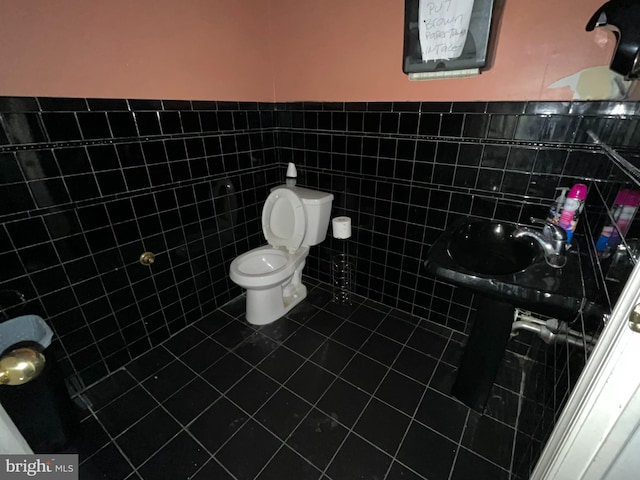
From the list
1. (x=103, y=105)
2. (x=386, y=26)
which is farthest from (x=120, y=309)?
(x=386, y=26)

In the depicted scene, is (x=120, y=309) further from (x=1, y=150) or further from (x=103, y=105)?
(x=103, y=105)

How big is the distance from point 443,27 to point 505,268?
112 centimetres

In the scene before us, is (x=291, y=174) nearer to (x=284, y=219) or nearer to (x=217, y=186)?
(x=284, y=219)

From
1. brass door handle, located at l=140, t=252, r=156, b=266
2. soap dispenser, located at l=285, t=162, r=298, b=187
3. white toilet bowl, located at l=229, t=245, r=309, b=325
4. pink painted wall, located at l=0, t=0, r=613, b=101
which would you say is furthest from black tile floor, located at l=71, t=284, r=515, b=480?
pink painted wall, located at l=0, t=0, r=613, b=101

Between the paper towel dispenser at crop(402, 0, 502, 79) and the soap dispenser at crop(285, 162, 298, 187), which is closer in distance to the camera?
the paper towel dispenser at crop(402, 0, 502, 79)

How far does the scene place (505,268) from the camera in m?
1.27

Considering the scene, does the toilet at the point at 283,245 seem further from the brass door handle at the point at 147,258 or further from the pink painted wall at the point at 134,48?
the pink painted wall at the point at 134,48

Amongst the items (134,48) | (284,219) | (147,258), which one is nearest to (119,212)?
(147,258)

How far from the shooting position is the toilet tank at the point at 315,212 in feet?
6.23

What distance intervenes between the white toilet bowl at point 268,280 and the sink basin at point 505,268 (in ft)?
3.10

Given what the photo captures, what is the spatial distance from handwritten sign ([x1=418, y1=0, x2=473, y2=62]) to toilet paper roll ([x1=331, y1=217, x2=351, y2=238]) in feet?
3.22

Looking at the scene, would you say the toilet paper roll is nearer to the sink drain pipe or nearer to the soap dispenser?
the soap dispenser

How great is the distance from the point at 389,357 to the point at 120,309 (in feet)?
4.98

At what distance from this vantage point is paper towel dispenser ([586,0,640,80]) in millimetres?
911
